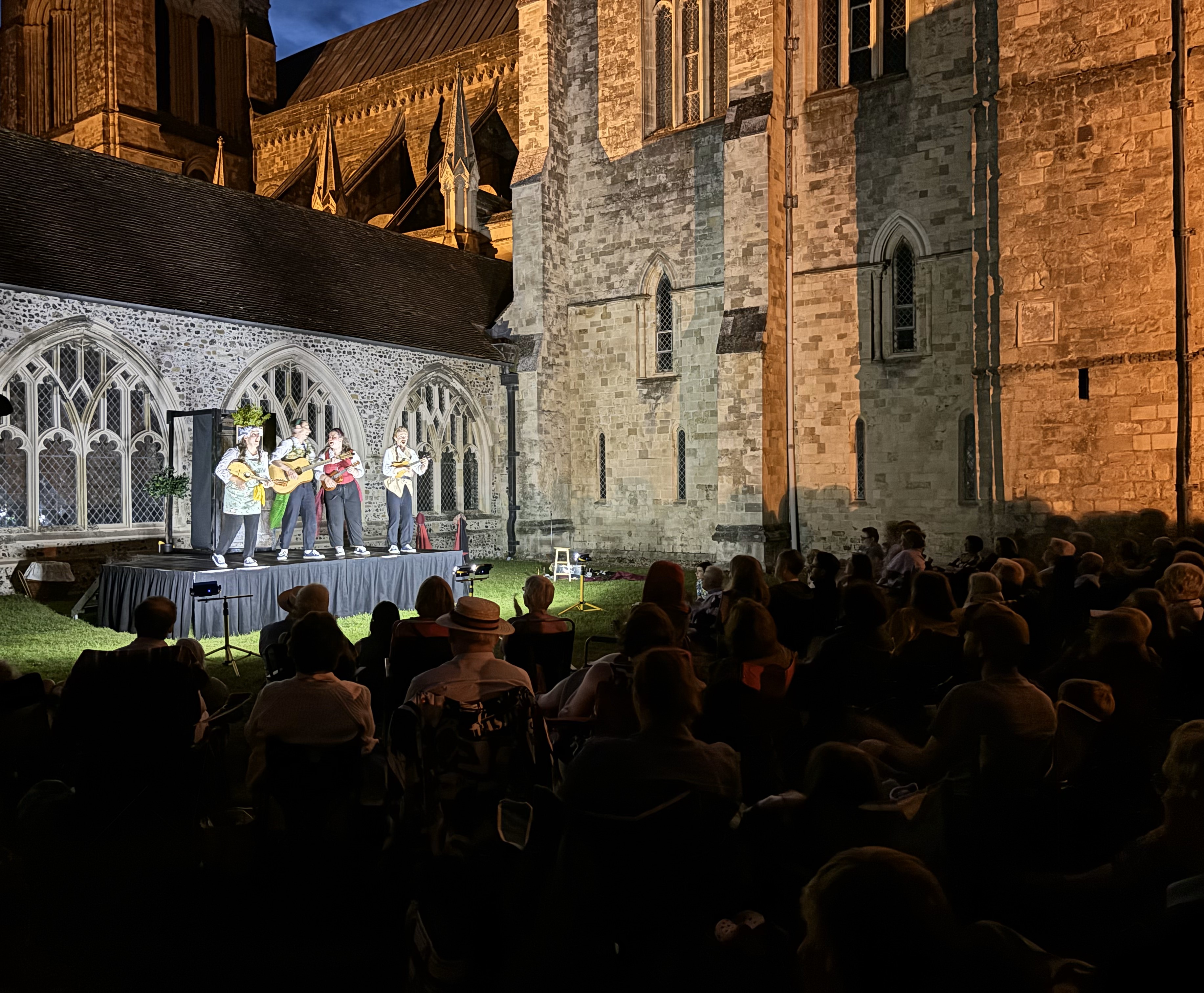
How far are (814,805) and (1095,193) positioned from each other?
13.5 m

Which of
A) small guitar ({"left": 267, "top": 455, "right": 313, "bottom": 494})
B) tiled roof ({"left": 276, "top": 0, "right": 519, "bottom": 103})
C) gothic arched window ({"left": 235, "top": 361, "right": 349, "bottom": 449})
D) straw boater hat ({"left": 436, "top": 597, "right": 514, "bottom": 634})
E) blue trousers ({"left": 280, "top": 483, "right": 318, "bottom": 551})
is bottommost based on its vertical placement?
straw boater hat ({"left": 436, "top": 597, "right": 514, "bottom": 634})

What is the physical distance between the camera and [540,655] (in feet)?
17.2

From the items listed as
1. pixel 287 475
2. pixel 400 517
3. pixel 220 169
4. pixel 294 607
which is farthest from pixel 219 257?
pixel 220 169

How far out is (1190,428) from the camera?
41.2 ft

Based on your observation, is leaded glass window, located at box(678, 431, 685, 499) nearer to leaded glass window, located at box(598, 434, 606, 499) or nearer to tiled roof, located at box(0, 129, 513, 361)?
leaded glass window, located at box(598, 434, 606, 499)

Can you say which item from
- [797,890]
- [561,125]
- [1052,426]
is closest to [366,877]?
[797,890]

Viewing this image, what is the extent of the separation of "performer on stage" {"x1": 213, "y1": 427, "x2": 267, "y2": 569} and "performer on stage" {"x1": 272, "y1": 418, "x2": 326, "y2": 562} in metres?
0.35

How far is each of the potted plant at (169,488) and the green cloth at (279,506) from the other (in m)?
2.11

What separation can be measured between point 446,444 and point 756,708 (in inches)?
646

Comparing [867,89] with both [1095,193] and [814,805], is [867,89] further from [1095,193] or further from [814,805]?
[814,805]

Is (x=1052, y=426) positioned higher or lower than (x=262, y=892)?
higher

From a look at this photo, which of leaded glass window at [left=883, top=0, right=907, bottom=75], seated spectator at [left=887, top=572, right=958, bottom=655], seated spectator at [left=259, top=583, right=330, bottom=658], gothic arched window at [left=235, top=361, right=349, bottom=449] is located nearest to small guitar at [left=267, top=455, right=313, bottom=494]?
gothic arched window at [left=235, top=361, right=349, bottom=449]

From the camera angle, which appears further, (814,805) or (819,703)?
(819,703)

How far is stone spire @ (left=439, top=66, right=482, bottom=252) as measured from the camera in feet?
73.6
